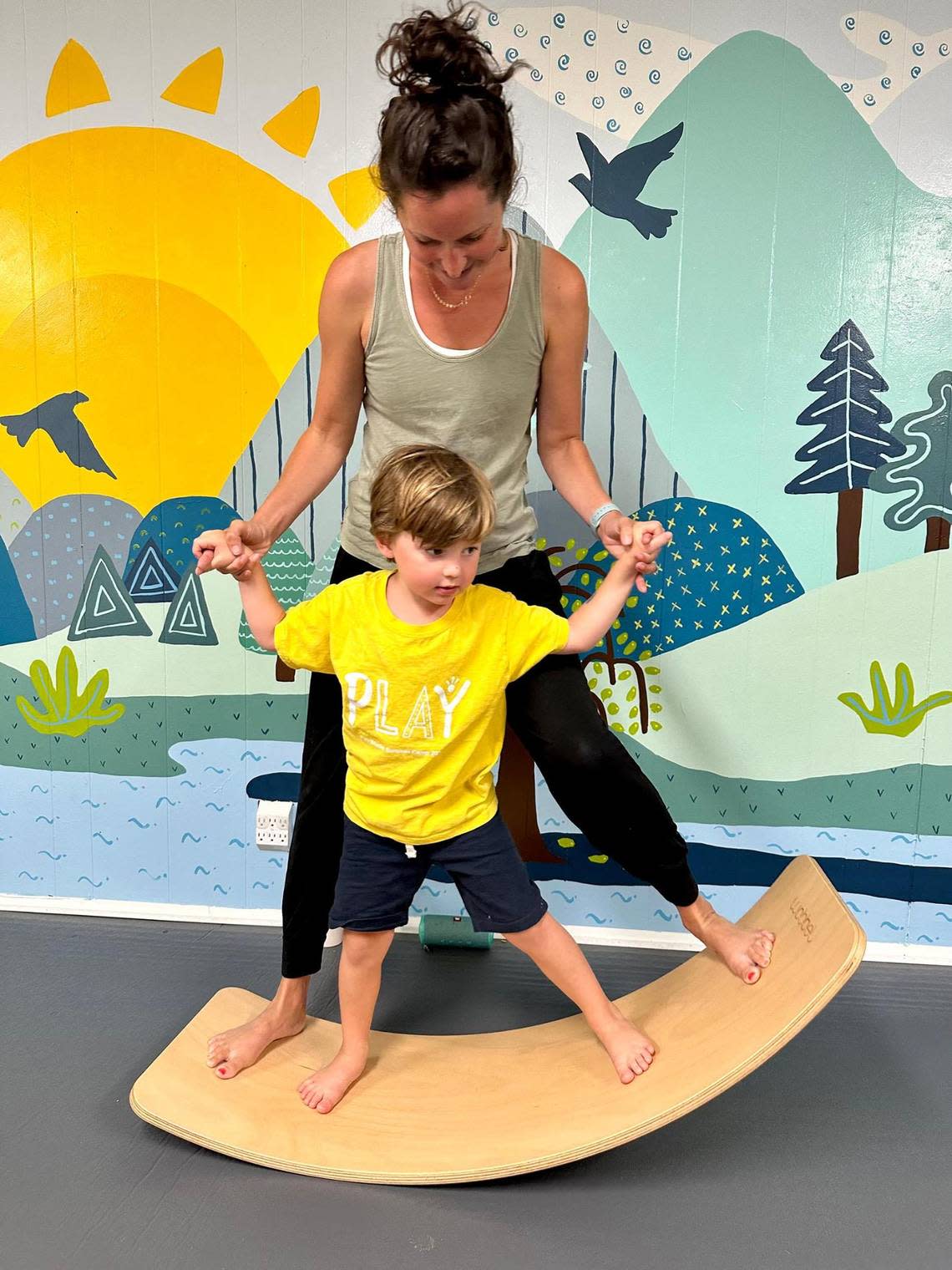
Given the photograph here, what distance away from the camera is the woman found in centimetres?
163

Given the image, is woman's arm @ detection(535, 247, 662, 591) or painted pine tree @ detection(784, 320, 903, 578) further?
painted pine tree @ detection(784, 320, 903, 578)

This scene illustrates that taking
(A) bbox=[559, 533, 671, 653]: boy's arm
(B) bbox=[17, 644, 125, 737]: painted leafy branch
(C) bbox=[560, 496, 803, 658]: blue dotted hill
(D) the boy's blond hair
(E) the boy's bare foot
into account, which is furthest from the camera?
(B) bbox=[17, 644, 125, 737]: painted leafy branch

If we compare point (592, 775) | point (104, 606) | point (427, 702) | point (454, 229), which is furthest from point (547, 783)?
point (104, 606)

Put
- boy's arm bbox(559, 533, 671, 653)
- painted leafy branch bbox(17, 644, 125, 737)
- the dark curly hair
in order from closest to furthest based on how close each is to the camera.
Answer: the dark curly hair, boy's arm bbox(559, 533, 671, 653), painted leafy branch bbox(17, 644, 125, 737)

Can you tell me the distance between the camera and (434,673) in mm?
1595

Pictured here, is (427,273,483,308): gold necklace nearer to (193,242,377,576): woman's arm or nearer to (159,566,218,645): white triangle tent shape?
(193,242,377,576): woman's arm

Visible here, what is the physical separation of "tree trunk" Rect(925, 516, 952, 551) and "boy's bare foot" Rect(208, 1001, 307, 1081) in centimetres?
159

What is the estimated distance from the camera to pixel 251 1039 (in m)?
1.84

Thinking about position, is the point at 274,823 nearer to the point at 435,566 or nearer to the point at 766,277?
the point at 435,566

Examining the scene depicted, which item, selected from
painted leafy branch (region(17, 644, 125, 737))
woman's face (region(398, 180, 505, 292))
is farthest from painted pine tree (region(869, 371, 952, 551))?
painted leafy branch (region(17, 644, 125, 737))

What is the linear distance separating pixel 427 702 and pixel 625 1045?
65cm

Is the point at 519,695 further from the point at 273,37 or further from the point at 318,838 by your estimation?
the point at 273,37

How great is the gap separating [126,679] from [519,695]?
3.97 feet

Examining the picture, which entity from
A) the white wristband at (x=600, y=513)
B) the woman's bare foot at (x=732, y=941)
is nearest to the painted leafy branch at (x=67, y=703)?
the white wristband at (x=600, y=513)
